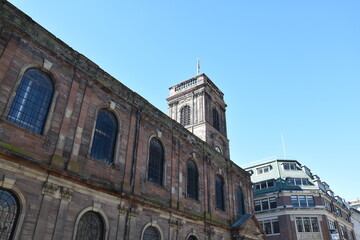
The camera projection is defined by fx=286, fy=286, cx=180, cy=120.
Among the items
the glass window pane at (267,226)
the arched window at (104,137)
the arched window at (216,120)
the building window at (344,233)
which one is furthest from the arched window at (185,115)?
the building window at (344,233)

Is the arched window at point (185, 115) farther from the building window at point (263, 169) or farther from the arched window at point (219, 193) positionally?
the building window at point (263, 169)

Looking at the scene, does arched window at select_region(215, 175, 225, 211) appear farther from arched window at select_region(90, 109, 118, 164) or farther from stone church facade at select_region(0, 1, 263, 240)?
arched window at select_region(90, 109, 118, 164)

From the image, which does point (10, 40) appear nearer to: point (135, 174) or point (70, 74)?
point (70, 74)

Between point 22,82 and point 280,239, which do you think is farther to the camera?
point 280,239

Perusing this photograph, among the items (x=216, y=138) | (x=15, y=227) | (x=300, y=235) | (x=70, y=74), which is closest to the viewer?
(x=15, y=227)

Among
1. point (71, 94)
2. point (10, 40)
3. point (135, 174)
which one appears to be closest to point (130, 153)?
point (135, 174)

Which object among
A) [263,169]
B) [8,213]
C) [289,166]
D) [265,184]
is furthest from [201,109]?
[8,213]

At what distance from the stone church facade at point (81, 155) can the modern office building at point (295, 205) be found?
2009cm

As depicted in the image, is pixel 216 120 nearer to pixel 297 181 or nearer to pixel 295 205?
pixel 295 205

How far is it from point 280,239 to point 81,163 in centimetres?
3377

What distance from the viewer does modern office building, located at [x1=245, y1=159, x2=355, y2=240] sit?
3900 centimetres

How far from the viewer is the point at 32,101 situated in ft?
45.7

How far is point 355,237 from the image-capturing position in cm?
4916

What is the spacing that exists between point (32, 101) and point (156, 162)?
30.2 feet
